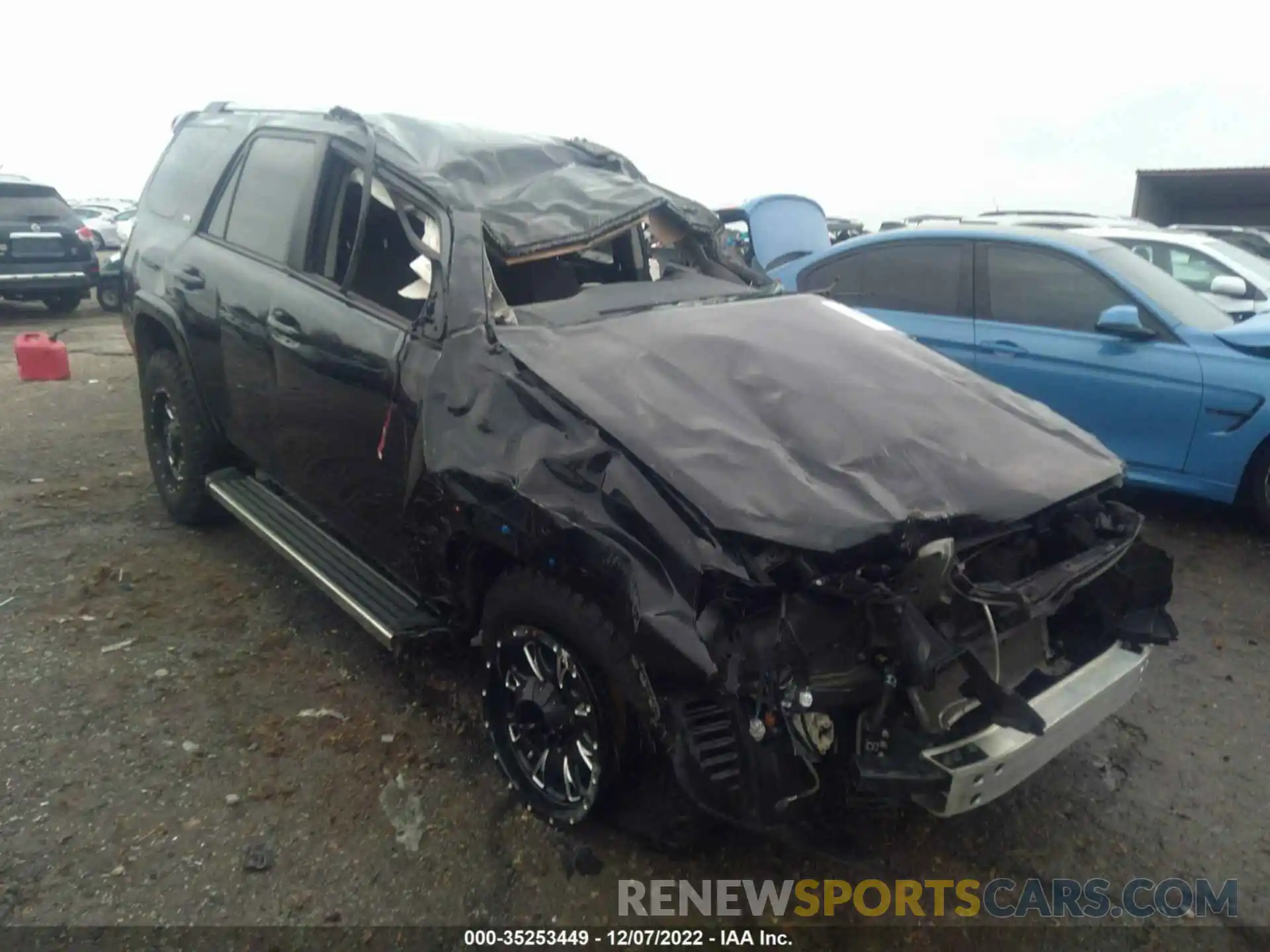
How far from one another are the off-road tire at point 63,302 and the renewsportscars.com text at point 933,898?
13673 mm

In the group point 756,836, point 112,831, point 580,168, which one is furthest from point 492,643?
point 580,168

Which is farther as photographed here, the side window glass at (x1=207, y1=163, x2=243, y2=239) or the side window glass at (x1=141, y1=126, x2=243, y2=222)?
the side window glass at (x1=141, y1=126, x2=243, y2=222)

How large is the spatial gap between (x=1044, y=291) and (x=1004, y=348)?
15.8 inches

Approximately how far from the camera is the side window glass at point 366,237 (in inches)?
138

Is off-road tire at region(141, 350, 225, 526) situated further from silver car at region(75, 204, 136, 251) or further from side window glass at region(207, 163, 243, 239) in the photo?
silver car at region(75, 204, 136, 251)

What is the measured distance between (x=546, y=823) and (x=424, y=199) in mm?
2116

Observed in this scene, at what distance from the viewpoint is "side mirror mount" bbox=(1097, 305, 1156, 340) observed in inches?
206

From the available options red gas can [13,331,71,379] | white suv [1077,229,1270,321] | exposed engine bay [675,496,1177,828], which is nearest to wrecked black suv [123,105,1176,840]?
exposed engine bay [675,496,1177,828]

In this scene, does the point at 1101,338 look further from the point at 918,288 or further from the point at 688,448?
the point at 688,448

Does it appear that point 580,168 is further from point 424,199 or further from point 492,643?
point 492,643

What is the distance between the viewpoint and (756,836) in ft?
9.70

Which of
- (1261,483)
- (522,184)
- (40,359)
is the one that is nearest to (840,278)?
(1261,483)

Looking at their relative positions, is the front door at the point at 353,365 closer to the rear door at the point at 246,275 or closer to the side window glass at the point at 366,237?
the side window glass at the point at 366,237

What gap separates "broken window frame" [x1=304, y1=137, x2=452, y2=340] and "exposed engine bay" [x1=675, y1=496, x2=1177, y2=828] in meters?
1.48
